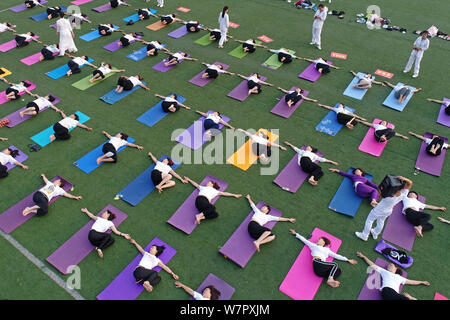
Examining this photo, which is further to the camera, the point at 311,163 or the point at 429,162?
the point at 429,162

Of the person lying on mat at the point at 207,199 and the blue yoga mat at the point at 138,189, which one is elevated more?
the person lying on mat at the point at 207,199

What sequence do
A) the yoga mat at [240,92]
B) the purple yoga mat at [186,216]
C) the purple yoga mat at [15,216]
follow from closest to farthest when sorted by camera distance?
1. the purple yoga mat at [15,216]
2. the purple yoga mat at [186,216]
3. the yoga mat at [240,92]

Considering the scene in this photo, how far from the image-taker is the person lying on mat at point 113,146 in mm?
9359

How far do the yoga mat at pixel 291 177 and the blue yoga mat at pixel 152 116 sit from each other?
4.93m

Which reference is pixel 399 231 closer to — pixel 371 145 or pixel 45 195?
pixel 371 145

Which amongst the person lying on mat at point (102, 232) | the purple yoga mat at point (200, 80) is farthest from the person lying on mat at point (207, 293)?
the purple yoga mat at point (200, 80)

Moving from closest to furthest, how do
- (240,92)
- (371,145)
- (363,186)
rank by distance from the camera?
(363,186)
(371,145)
(240,92)

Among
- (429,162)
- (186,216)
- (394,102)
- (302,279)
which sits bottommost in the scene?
(302,279)

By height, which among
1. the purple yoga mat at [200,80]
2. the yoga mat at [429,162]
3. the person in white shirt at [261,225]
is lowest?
the person in white shirt at [261,225]

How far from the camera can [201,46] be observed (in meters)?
14.9

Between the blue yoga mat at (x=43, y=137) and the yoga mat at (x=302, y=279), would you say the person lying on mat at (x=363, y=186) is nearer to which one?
the yoga mat at (x=302, y=279)

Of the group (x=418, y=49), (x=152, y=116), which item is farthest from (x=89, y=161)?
(x=418, y=49)

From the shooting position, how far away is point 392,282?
6734 millimetres

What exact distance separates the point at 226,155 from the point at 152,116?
334 cm
